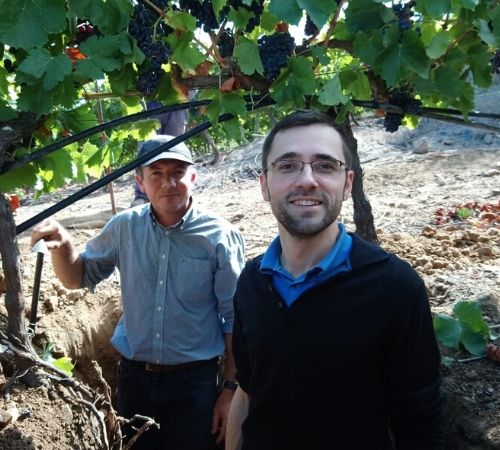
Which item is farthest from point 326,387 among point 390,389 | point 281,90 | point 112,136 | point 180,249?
point 112,136

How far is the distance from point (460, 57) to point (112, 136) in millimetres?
1660

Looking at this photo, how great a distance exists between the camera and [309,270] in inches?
64.7

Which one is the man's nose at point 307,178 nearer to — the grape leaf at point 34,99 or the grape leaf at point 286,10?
the grape leaf at point 286,10

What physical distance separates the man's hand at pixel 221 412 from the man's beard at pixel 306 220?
1428 mm

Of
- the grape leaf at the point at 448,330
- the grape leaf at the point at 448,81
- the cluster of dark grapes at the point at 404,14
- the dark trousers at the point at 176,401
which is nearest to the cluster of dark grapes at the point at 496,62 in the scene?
the grape leaf at the point at 448,81

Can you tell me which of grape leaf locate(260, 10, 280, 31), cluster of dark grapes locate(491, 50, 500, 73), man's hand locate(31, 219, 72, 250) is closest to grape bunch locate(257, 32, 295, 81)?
grape leaf locate(260, 10, 280, 31)

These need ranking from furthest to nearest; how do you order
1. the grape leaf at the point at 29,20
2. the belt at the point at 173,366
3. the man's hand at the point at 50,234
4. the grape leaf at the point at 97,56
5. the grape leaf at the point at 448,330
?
1. the belt at the point at 173,366
2. the grape leaf at the point at 448,330
3. the man's hand at the point at 50,234
4. the grape leaf at the point at 97,56
5. the grape leaf at the point at 29,20

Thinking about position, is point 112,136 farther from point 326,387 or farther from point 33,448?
point 326,387

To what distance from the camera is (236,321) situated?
1896 mm

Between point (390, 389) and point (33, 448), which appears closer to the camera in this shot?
point (390, 389)

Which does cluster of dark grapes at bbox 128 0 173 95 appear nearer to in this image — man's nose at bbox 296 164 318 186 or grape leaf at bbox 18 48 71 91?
grape leaf at bbox 18 48 71 91

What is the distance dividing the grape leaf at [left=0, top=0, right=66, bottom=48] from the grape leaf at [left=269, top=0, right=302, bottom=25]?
55cm

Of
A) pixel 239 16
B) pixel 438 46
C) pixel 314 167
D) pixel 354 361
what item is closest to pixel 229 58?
pixel 239 16

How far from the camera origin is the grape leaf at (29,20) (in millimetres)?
1522
